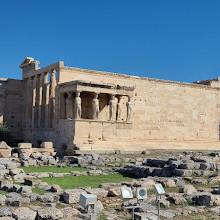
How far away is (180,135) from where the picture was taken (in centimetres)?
2631

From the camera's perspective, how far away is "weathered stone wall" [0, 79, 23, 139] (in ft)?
81.5

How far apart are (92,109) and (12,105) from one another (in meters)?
7.12

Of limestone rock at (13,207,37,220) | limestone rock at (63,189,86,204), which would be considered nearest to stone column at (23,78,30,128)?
limestone rock at (63,189,86,204)

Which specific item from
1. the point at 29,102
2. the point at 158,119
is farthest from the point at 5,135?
the point at 158,119

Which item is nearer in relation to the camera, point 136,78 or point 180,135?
point 136,78

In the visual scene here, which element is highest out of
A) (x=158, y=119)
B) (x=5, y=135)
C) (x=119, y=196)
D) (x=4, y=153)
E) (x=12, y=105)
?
(x=12, y=105)

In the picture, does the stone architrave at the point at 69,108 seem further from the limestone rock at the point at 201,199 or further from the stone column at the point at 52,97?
the limestone rock at the point at 201,199

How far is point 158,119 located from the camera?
989 inches

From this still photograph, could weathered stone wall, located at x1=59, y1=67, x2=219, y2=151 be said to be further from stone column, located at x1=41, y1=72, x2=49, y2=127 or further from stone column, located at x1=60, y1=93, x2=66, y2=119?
stone column, located at x1=41, y1=72, x2=49, y2=127

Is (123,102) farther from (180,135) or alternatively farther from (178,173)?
(178,173)

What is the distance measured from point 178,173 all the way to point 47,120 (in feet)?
39.9

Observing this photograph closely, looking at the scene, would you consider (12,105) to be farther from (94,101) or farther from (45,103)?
(94,101)

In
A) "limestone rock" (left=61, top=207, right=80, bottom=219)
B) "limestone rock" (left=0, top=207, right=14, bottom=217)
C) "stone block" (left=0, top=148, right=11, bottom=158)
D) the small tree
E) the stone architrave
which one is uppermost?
the stone architrave

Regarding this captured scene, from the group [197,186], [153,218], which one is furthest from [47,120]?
[153,218]
